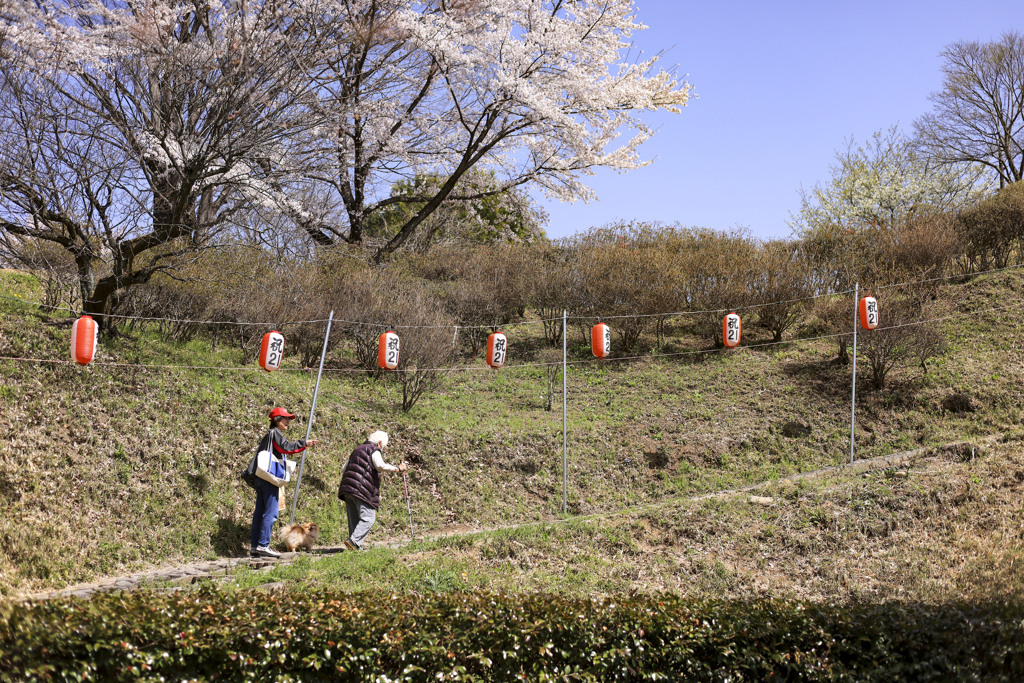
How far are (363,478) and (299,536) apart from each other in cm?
95

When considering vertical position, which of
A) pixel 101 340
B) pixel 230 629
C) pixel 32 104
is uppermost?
pixel 32 104

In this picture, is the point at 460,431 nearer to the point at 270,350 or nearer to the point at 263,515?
the point at 270,350

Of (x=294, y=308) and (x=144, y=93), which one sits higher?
(x=144, y=93)

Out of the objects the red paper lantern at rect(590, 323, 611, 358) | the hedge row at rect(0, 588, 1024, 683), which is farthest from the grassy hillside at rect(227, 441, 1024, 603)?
the red paper lantern at rect(590, 323, 611, 358)

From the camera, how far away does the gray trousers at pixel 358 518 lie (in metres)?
7.55

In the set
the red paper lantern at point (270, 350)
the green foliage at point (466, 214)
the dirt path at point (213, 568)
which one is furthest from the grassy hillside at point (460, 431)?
the green foliage at point (466, 214)

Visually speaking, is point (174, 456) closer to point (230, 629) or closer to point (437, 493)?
point (437, 493)

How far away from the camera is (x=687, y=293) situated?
1576 cm

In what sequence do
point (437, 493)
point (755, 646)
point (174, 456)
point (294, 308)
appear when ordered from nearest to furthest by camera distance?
1. point (755, 646)
2. point (174, 456)
3. point (437, 493)
4. point (294, 308)

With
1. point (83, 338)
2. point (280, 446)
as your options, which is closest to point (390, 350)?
point (280, 446)

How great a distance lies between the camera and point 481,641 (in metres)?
4.24

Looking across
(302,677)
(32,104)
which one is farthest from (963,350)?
(32,104)

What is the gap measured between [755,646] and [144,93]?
31.2 feet

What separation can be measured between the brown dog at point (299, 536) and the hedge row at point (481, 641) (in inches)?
113
